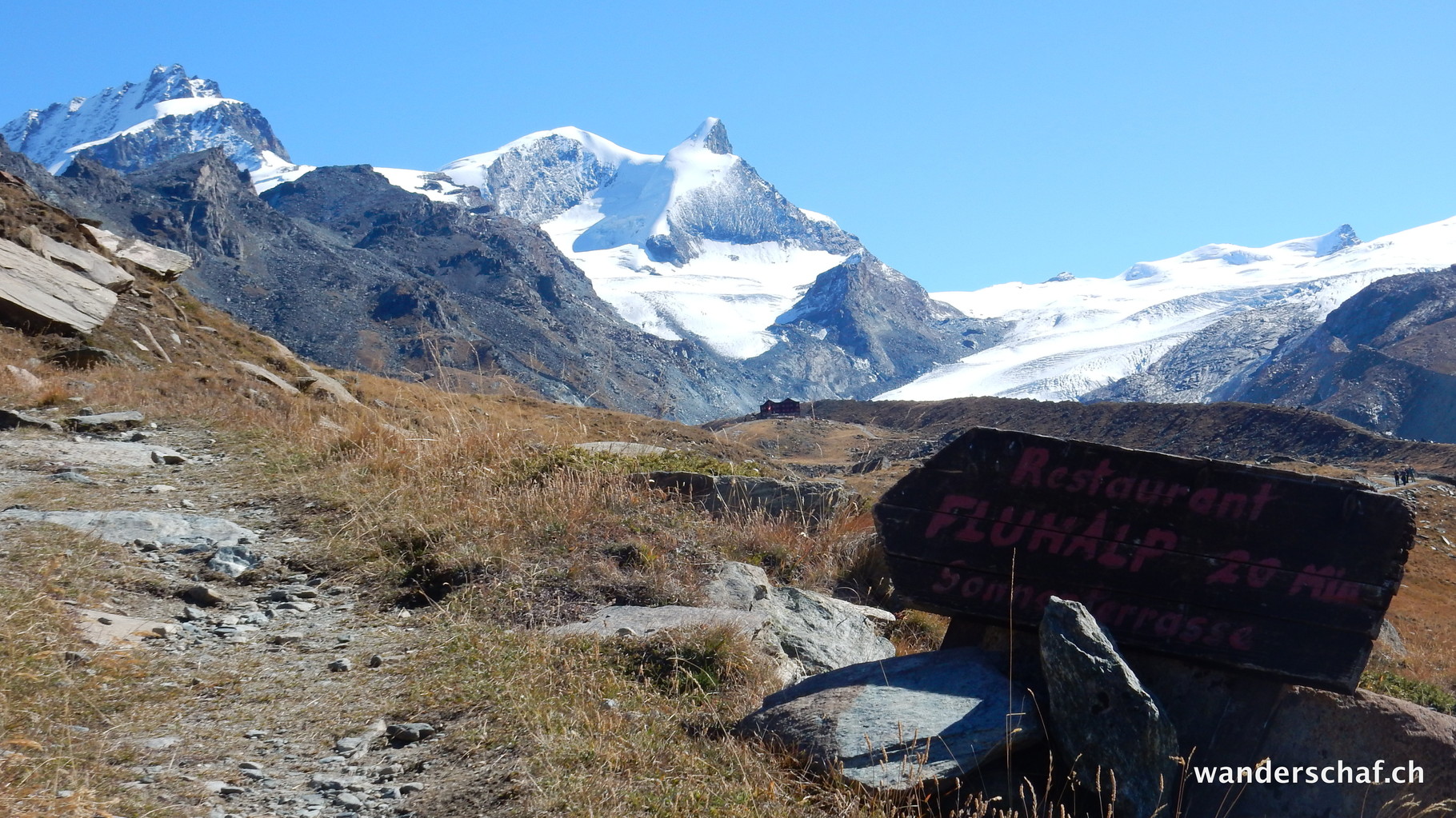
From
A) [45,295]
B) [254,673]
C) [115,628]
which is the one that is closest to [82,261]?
[45,295]

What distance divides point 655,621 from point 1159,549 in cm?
240

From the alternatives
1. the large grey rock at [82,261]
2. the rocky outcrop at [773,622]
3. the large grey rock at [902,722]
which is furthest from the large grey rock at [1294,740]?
the large grey rock at [82,261]

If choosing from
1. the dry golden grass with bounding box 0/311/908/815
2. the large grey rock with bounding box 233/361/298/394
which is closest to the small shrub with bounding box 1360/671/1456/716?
the dry golden grass with bounding box 0/311/908/815

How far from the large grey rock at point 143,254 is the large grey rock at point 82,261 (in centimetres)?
186

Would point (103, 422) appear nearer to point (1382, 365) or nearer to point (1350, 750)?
point (1350, 750)

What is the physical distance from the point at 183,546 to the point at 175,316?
13275mm

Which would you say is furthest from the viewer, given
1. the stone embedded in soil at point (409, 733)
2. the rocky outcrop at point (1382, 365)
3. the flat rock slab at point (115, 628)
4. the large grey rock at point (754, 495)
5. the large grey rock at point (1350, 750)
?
the rocky outcrop at point (1382, 365)

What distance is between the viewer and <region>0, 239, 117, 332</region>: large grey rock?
12.3 m

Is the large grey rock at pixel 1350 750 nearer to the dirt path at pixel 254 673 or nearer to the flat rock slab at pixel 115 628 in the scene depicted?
the dirt path at pixel 254 673

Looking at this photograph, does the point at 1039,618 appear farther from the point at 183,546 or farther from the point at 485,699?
the point at 183,546

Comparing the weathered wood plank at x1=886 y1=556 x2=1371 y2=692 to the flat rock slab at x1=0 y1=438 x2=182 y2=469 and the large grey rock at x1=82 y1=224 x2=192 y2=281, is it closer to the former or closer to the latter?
the flat rock slab at x1=0 y1=438 x2=182 y2=469

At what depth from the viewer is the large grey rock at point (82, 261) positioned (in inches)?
578

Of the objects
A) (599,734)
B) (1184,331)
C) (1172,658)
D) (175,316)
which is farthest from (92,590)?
(1184,331)

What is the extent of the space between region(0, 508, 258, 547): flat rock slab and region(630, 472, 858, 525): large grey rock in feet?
10.8
